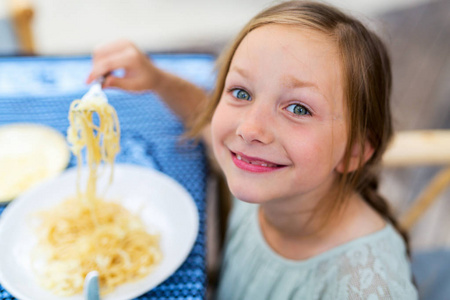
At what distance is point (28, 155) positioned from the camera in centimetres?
116

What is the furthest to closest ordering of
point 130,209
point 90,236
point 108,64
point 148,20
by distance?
1. point 148,20
2. point 108,64
3. point 130,209
4. point 90,236

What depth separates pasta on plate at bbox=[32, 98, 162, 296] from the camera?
85cm

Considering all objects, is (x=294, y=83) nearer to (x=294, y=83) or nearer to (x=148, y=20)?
(x=294, y=83)

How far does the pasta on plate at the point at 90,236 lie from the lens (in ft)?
2.78

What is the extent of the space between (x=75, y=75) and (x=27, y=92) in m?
0.18

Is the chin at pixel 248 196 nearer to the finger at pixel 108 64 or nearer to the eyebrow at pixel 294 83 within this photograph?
the eyebrow at pixel 294 83

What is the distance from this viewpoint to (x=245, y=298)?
112 centimetres

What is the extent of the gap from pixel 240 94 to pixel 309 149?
0.63ft

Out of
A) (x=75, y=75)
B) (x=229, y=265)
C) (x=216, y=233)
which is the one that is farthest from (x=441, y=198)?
(x=75, y=75)

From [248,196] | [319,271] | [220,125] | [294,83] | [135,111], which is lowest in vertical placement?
[319,271]

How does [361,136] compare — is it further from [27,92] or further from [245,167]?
[27,92]

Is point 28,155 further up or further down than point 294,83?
further down

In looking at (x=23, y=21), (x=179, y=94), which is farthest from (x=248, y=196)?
(x=23, y=21)

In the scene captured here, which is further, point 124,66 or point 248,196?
Result: point 124,66
